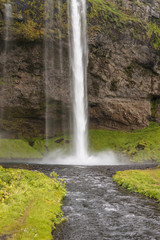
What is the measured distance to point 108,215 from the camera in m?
11.9

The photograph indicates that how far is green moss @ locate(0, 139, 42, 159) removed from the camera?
159 ft

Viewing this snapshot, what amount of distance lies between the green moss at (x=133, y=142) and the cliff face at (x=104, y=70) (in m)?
2.67

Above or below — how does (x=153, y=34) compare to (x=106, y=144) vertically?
above

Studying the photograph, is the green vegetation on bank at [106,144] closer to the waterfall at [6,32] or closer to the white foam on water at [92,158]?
the white foam on water at [92,158]

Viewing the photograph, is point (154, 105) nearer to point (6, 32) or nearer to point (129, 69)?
point (129, 69)

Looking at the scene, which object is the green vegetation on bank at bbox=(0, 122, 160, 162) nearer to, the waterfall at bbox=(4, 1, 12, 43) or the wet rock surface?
the waterfall at bbox=(4, 1, 12, 43)

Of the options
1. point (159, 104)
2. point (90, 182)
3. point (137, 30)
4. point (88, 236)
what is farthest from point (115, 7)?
point (88, 236)

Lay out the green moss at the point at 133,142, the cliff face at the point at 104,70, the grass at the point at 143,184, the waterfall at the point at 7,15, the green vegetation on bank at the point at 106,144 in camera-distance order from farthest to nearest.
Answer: the cliff face at the point at 104,70
the green vegetation on bank at the point at 106,144
the green moss at the point at 133,142
the waterfall at the point at 7,15
the grass at the point at 143,184

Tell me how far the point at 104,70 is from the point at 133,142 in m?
18.8

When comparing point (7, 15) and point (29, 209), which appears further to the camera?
point (7, 15)

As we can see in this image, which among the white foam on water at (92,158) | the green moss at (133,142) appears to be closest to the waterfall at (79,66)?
the white foam on water at (92,158)

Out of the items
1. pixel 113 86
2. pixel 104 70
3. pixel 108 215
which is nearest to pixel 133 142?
pixel 113 86

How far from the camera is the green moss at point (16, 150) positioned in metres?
48.6

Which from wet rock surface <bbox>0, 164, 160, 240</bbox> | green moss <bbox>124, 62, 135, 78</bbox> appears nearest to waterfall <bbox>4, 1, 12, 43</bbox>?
green moss <bbox>124, 62, 135, 78</bbox>
